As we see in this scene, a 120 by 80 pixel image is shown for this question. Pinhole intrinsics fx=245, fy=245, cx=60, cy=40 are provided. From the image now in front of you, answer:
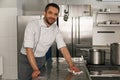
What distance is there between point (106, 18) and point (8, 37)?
7.88 feet

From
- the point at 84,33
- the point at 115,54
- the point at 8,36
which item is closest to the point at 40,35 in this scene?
the point at 115,54

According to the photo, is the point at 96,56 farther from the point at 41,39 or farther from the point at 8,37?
the point at 8,37

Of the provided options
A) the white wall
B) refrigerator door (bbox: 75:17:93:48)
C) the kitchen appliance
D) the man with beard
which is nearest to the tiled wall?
the white wall

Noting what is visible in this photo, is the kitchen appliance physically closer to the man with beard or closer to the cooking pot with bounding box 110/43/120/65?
the cooking pot with bounding box 110/43/120/65

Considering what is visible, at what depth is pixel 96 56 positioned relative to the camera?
131 inches

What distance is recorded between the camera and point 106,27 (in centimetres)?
557

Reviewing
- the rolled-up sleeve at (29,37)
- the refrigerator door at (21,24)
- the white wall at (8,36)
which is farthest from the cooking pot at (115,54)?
the white wall at (8,36)

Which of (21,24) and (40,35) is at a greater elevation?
(21,24)

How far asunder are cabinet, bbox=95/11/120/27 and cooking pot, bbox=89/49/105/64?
2138 millimetres

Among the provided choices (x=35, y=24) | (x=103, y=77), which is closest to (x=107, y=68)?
(x=103, y=77)

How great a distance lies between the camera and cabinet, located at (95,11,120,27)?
541 cm

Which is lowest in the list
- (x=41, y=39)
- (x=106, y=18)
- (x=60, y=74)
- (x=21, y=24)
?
(x=60, y=74)

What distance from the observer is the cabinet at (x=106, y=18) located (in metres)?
5.41

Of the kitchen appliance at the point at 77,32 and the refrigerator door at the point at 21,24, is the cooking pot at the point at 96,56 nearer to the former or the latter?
the kitchen appliance at the point at 77,32
